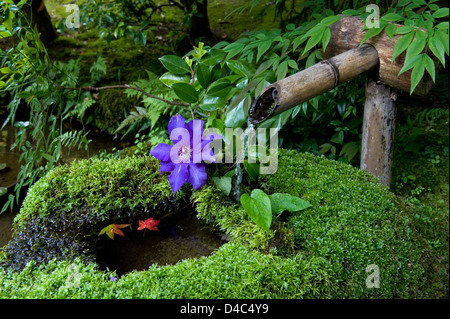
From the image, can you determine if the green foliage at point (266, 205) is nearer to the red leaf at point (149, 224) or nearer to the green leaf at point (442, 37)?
the red leaf at point (149, 224)

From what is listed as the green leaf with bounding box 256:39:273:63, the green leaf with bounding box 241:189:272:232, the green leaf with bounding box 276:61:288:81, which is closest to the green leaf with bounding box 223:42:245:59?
the green leaf with bounding box 256:39:273:63

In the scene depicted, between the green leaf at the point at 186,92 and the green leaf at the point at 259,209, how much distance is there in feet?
1.68

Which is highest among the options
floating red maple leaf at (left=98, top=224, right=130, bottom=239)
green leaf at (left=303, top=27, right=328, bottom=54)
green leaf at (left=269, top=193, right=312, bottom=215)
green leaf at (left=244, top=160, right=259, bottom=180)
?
green leaf at (left=303, top=27, right=328, bottom=54)

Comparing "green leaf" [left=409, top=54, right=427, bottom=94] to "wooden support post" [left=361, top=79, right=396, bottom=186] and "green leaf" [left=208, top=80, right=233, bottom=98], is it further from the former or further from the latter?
"green leaf" [left=208, top=80, right=233, bottom=98]

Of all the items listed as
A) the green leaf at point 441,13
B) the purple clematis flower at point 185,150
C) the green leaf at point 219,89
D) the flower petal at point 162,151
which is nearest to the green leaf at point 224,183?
the purple clematis flower at point 185,150

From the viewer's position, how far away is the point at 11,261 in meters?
1.76

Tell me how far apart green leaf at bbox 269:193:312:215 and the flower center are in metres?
0.44

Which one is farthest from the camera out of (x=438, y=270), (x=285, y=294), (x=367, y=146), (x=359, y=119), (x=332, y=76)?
(x=359, y=119)

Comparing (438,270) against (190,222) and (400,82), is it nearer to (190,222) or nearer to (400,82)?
(400,82)

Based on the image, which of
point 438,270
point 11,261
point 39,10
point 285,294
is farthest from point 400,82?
point 39,10

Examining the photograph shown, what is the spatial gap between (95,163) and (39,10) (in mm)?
2364

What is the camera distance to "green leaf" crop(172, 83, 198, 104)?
1751mm

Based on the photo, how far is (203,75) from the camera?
1792 millimetres

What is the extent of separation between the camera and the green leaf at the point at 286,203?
1.86 m
